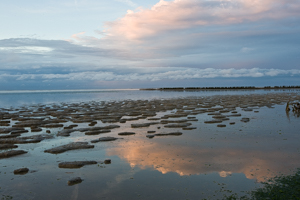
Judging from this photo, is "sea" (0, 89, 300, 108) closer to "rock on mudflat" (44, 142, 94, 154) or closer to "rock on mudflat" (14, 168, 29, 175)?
"rock on mudflat" (44, 142, 94, 154)

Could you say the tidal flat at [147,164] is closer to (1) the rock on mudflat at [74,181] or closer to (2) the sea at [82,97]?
(1) the rock on mudflat at [74,181]

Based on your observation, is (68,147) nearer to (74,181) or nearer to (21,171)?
(21,171)

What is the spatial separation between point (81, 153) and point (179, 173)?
4.84m

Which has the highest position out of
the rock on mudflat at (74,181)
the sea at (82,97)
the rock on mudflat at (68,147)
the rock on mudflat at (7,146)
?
the sea at (82,97)

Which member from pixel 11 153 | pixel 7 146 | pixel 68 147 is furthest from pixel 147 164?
pixel 7 146

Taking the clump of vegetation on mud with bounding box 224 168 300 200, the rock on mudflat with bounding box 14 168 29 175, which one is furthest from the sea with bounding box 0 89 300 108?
the clump of vegetation on mud with bounding box 224 168 300 200

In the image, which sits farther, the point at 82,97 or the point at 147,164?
the point at 82,97

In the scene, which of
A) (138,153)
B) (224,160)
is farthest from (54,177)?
(224,160)

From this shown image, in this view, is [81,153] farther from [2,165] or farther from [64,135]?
[64,135]

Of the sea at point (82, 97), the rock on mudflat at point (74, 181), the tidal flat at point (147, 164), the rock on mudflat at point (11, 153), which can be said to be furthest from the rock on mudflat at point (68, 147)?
the sea at point (82, 97)

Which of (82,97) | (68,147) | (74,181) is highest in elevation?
(82,97)

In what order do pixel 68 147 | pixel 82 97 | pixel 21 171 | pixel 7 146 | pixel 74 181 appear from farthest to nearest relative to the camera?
pixel 82 97
pixel 7 146
pixel 68 147
pixel 21 171
pixel 74 181

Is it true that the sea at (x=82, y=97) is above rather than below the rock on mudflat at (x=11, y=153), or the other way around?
above

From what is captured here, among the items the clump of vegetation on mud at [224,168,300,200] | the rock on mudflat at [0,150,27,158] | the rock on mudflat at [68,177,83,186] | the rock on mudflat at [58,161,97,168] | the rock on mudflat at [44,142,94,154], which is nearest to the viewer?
the clump of vegetation on mud at [224,168,300,200]
